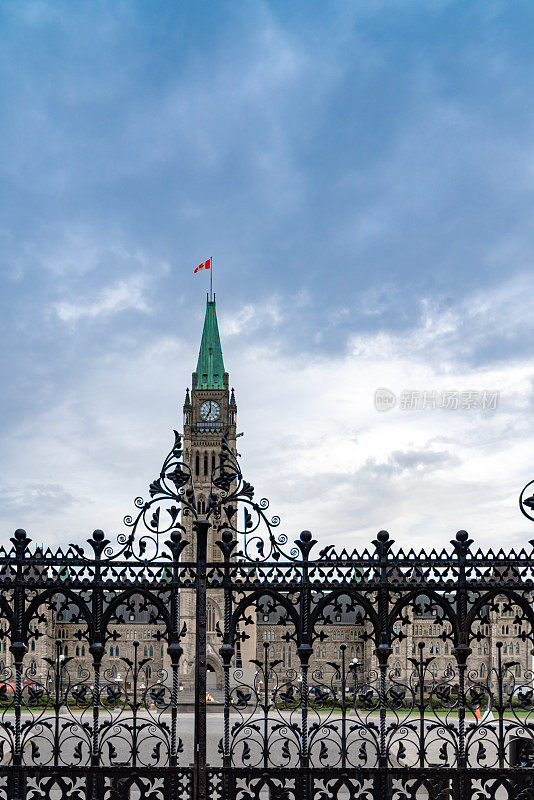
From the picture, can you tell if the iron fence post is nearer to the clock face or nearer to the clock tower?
the clock tower

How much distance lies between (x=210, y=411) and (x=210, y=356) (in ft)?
19.3

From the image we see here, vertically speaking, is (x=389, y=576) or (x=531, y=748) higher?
(x=389, y=576)

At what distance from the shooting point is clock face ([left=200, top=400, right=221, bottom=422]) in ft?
277

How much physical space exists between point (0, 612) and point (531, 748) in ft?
21.1

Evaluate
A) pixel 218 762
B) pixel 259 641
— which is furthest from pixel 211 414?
pixel 218 762

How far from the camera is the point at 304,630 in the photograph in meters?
8.48

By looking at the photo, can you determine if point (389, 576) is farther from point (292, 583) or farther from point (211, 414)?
point (211, 414)

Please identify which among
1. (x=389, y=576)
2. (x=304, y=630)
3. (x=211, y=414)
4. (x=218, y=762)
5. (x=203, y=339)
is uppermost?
(x=203, y=339)

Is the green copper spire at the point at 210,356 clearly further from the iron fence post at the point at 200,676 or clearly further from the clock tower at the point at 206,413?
the iron fence post at the point at 200,676

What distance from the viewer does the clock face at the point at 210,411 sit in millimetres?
84500

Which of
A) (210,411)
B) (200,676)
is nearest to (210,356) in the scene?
(210,411)

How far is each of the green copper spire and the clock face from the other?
1.90 metres

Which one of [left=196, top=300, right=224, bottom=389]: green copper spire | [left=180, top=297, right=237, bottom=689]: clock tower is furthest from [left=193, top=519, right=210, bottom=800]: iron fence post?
[left=196, top=300, right=224, bottom=389]: green copper spire

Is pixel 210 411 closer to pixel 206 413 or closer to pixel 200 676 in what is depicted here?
pixel 206 413
